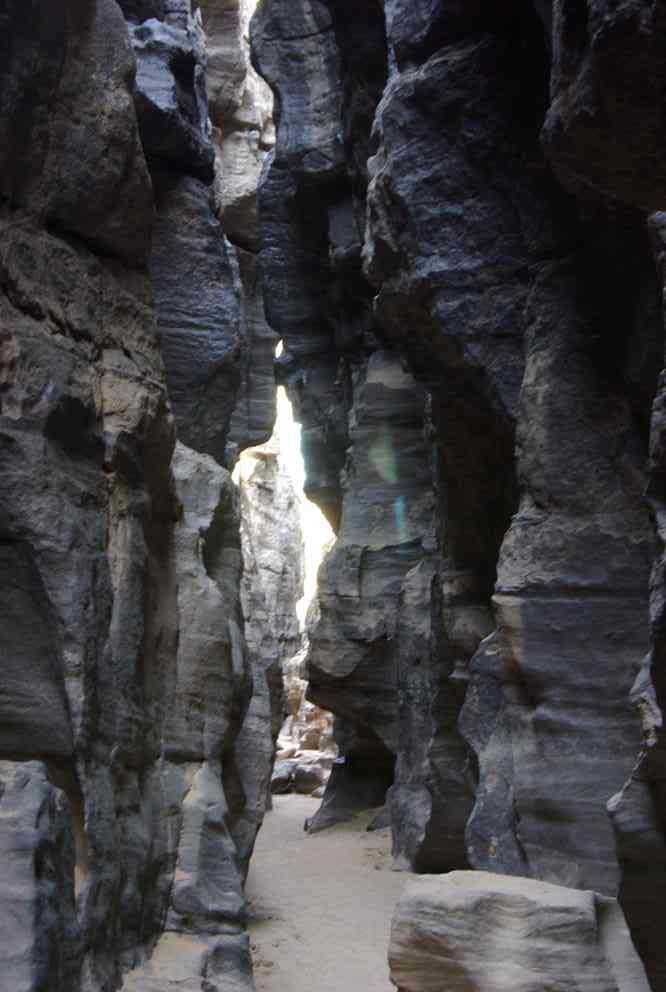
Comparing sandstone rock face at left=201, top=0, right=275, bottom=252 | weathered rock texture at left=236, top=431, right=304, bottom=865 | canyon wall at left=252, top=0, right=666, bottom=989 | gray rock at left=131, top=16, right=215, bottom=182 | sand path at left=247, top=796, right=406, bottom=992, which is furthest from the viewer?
weathered rock texture at left=236, top=431, right=304, bottom=865

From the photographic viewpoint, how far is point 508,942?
4.72m

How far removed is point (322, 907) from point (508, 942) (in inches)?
295

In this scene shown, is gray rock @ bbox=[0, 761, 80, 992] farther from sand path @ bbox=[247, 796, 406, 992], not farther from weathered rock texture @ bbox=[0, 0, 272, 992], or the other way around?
sand path @ bbox=[247, 796, 406, 992]

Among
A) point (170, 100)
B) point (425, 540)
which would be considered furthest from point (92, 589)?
point (425, 540)

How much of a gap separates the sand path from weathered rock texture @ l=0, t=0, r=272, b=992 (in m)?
1.63

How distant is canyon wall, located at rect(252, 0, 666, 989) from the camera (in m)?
4.59

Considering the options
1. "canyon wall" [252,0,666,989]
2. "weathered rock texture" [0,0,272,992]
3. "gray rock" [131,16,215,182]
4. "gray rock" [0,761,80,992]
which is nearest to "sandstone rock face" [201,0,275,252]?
"canyon wall" [252,0,666,989]

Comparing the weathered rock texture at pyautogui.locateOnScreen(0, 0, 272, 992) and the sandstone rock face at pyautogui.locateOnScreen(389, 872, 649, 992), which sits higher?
the weathered rock texture at pyautogui.locateOnScreen(0, 0, 272, 992)

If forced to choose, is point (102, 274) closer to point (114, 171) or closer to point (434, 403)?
point (114, 171)

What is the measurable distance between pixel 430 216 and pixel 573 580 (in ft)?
11.6

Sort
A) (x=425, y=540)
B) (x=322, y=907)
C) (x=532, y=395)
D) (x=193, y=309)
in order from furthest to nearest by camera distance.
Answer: (x=425, y=540) < (x=193, y=309) < (x=322, y=907) < (x=532, y=395)

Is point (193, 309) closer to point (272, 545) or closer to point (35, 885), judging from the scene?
point (35, 885)

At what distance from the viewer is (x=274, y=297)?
67.1 feet

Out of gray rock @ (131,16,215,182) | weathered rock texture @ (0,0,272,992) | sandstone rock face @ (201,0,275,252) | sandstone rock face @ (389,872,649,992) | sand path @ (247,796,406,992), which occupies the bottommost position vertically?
sand path @ (247,796,406,992)
